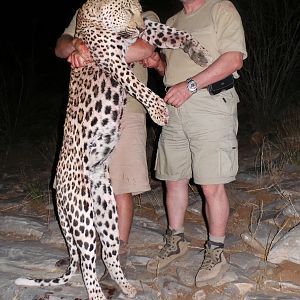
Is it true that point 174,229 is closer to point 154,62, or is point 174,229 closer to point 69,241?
point 69,241

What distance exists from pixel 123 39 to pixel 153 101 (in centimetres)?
51

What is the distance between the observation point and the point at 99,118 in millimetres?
3926

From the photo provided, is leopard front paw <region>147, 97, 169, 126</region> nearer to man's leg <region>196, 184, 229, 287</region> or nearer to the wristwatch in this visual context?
the wristwatch

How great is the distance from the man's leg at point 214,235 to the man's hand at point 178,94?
0.68 meters

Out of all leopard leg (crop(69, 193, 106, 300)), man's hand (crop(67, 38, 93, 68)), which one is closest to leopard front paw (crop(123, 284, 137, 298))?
leopard leg (crop(69, 193, 106, 300))

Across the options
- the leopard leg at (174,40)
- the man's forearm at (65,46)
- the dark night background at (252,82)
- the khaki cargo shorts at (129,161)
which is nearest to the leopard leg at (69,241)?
the khaki cargo shorts at (129,161)

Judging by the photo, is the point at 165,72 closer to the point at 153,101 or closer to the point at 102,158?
the point at 153,101

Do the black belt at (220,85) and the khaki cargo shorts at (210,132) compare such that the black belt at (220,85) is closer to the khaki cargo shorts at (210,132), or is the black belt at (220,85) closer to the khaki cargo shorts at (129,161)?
the khaki cargo shorts at (210,132)

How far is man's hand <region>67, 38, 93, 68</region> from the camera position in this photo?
3.92 meters

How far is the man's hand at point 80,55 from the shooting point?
12.9 feet

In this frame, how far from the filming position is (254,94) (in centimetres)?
993

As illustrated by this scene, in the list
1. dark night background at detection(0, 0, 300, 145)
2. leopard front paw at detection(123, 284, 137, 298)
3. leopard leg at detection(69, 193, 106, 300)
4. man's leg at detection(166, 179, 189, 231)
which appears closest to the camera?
leopard leg at detection(69, 193, 106, 300)

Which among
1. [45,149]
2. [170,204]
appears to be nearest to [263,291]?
[170,204]

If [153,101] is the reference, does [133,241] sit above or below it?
below
